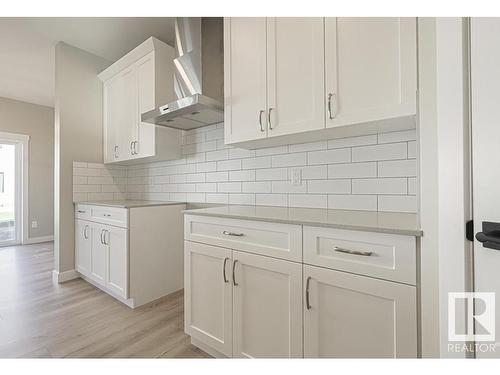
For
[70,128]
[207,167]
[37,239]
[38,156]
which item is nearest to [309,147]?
[207,167]

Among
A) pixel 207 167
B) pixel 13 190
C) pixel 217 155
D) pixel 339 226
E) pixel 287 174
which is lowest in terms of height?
pixel 339 226

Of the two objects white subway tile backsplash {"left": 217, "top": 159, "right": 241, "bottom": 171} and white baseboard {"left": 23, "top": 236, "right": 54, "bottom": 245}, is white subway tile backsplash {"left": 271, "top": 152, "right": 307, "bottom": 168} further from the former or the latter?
white baseboard {"left": 23, "top": 236, "right": 54, "bottom": 245}

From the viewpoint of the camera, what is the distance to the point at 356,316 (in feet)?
3.44

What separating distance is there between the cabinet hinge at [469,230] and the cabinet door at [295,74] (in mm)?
839

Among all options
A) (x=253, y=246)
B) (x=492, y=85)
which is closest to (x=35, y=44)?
(x=253, y=246)

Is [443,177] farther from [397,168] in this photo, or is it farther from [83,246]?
[83,246]

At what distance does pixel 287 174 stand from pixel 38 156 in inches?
214

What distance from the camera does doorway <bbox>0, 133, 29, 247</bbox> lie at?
4.79m

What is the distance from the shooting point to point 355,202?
1.62 m

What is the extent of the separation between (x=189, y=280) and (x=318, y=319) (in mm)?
875

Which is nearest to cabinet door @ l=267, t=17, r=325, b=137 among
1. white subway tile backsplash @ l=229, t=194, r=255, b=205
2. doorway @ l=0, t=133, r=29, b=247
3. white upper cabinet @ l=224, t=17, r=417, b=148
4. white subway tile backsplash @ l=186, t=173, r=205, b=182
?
white upper cabinet @ l=224, t=17, r=417, b=148

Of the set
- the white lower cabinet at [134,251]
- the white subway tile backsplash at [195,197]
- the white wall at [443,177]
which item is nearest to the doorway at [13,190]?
the white lower cabinet at [134,251]

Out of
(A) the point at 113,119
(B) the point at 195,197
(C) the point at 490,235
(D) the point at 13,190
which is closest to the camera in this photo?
(C) the point at 490,235
